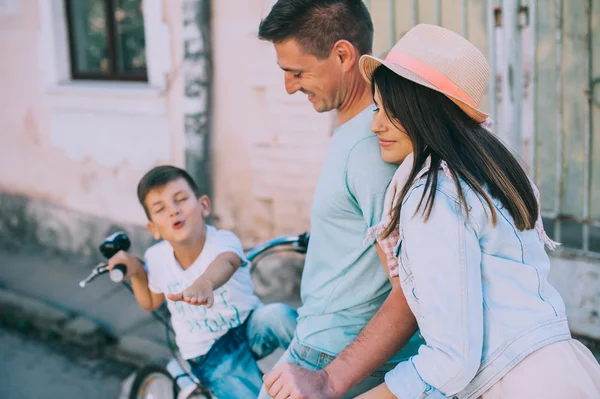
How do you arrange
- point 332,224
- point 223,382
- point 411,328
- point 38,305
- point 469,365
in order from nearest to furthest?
point 469,365
point 411,328
point 332,224
point 223,382
point 38,305

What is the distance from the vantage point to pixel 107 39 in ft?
21.9

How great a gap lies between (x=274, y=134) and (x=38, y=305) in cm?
232

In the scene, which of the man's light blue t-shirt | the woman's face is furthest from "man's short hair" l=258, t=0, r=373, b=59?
the woman's face

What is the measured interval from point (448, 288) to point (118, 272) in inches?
58.2

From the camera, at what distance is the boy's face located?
2553 mm

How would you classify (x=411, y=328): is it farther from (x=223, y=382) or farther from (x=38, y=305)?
(x=38, y=305)

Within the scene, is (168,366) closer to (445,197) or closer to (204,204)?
(204,204)

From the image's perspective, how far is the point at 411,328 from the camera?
5.81 ft

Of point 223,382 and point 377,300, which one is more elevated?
point 377,300

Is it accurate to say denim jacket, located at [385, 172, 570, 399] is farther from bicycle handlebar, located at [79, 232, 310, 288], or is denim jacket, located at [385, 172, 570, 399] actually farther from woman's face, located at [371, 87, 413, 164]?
bicycle handlebar, located at [79, 232, 310, 288]

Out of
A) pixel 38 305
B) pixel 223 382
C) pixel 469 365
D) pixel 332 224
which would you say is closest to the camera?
pixel 469 365

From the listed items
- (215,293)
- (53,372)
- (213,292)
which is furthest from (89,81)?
(213,292)

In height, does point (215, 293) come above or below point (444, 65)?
below

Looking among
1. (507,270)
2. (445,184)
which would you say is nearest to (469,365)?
(507,270)
